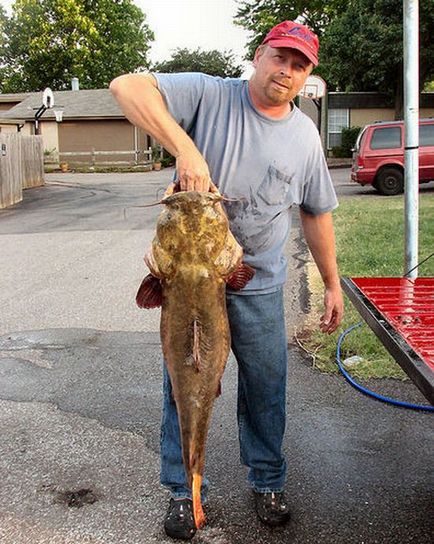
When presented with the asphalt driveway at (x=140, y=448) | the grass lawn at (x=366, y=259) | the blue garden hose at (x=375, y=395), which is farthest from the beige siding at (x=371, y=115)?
the blue garden hose at (x=375, y=395)

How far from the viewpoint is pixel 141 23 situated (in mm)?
62125

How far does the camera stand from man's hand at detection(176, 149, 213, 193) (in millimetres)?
2459

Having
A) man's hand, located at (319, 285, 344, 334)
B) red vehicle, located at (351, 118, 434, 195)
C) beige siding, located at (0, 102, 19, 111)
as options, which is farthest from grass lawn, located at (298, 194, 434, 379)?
beige siding, located at (0, 102, 19, 111)

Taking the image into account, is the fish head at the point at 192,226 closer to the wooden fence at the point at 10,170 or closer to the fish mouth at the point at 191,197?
the fish mouth at the point at 191,197

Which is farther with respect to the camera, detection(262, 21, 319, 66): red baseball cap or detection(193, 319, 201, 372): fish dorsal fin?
detection(262, 21, 319, 66): red baseball cap

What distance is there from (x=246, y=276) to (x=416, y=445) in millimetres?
1884

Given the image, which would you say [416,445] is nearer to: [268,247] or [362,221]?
[268,247]

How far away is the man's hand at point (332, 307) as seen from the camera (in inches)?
134

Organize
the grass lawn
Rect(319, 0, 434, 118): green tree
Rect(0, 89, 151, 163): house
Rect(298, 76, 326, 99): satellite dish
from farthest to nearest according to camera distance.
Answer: Rect(0, 89, 151, 163): house
Rect(319, 0, 434, 118): green tree
Rect(298, 76, 326, 99): satellite dish
the grass lawn

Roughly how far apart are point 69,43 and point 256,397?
193 ft

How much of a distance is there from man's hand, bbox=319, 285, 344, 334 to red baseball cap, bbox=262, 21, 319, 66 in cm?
111

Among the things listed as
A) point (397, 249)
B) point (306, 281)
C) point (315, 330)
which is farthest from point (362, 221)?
point (315, 330)

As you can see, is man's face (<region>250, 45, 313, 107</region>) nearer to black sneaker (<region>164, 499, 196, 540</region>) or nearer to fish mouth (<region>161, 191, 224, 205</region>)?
fish mouth (<region>161, 191, 224, 205</region>)

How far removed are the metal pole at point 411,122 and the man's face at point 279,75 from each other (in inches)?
113
